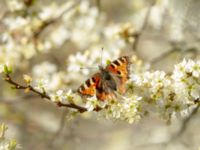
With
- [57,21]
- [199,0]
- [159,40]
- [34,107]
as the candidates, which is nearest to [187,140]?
[159,40]

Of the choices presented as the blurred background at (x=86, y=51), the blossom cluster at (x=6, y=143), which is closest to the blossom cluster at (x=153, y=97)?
the blossom cluster at (x=6, y=143)

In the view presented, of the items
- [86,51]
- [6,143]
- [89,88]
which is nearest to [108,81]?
[89,88]

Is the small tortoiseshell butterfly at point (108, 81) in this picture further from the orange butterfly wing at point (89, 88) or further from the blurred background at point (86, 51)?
the blurred background at point (86, 51)

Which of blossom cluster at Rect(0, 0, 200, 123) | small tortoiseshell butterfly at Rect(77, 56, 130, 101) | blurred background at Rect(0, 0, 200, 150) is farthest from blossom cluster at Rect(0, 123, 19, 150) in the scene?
blurred background at Rect(0, 0, 200, 150)

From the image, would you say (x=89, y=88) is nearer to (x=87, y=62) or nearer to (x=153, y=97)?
(x=153, y=97)

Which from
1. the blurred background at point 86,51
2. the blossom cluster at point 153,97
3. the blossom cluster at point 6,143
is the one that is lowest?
the blossom cluster at point 6,143

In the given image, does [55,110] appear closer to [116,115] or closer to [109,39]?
[109,39]
